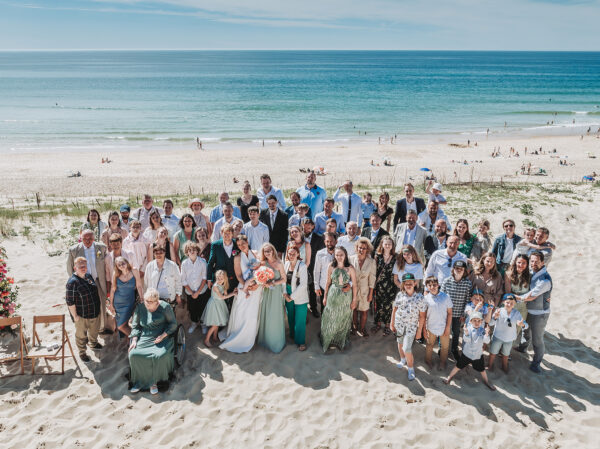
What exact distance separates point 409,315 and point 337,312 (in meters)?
1.15

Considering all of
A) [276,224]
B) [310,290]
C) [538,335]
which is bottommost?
[538,335]

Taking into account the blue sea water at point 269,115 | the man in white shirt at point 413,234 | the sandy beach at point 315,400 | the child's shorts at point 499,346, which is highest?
the blue sea water at point 269,115

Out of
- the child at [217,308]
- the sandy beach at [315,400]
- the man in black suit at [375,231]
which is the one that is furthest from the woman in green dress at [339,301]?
the child at [217,308]

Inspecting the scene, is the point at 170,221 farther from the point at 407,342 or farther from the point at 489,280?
the point at 489,280

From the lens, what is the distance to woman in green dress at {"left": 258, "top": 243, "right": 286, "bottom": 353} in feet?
21.4

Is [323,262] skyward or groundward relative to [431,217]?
groundward

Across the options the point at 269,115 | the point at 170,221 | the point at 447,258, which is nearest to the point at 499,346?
the point at 447,258

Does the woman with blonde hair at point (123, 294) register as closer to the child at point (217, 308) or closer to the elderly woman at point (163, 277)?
the elderly woman at point (163, 277)

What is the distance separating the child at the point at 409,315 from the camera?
6.14m

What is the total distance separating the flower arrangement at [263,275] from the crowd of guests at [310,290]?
37 millimetres

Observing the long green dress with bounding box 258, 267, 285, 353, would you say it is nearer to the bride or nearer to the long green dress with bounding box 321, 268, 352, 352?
the bride

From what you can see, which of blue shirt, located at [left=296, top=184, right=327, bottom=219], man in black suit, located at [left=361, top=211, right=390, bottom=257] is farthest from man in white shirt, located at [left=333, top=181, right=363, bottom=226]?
man in black suit, located at [left=361, top=211, right=390, bottom=257]

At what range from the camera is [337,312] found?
662 cm

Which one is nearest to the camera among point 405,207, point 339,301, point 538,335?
point 538,335
